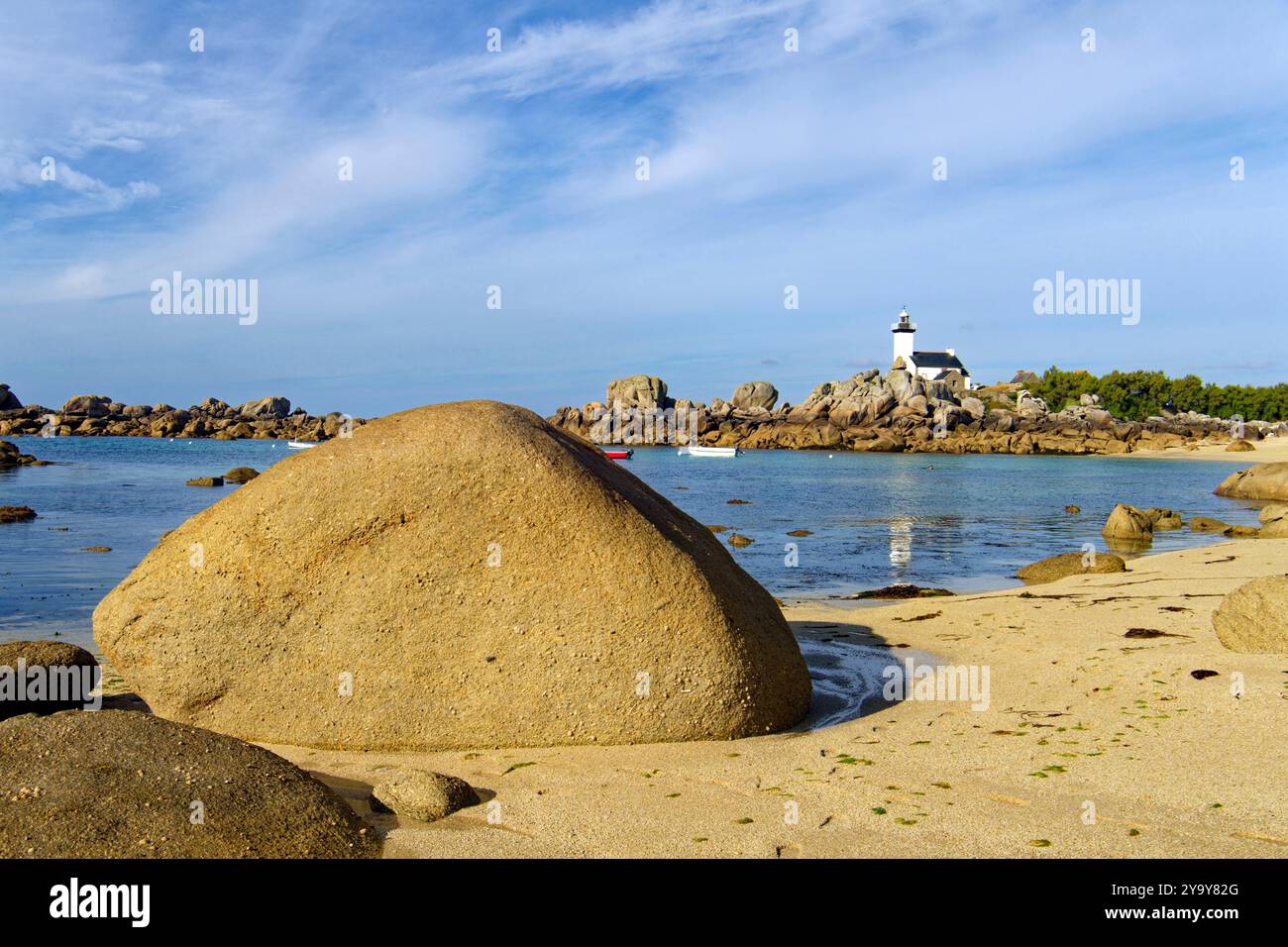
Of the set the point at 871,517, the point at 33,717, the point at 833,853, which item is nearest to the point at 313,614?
the point at 33,717

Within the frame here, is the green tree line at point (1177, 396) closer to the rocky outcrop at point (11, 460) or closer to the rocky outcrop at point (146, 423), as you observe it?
the rocky outcrop at point (146, 423)

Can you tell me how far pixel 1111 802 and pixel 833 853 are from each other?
1.97 meters

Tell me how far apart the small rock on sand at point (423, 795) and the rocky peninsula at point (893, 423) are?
4511 inches

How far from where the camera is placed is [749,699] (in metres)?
7.96

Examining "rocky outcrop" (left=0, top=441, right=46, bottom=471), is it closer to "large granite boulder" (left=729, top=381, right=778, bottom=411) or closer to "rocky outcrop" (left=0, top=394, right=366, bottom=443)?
"rocky outcrop" (left=0, top=394, right=366, bottom=443)

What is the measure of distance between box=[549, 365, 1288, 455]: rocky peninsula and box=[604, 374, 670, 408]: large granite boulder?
0.20m

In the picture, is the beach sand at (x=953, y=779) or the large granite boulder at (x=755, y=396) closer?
the beach sand at (x=953, y=779)

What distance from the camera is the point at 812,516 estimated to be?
1533 inches

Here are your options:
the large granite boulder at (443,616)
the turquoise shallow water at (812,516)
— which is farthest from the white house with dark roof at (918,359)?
the large granite boulder at (443,616)

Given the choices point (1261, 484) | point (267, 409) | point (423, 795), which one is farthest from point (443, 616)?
point (267, 409)

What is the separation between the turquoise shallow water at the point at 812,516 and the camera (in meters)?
20.1

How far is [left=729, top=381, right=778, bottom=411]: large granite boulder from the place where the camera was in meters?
143

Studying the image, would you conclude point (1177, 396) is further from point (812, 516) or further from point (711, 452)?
point (812, 516)

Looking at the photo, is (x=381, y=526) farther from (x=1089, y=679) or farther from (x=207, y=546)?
(x=1089, y=679)
